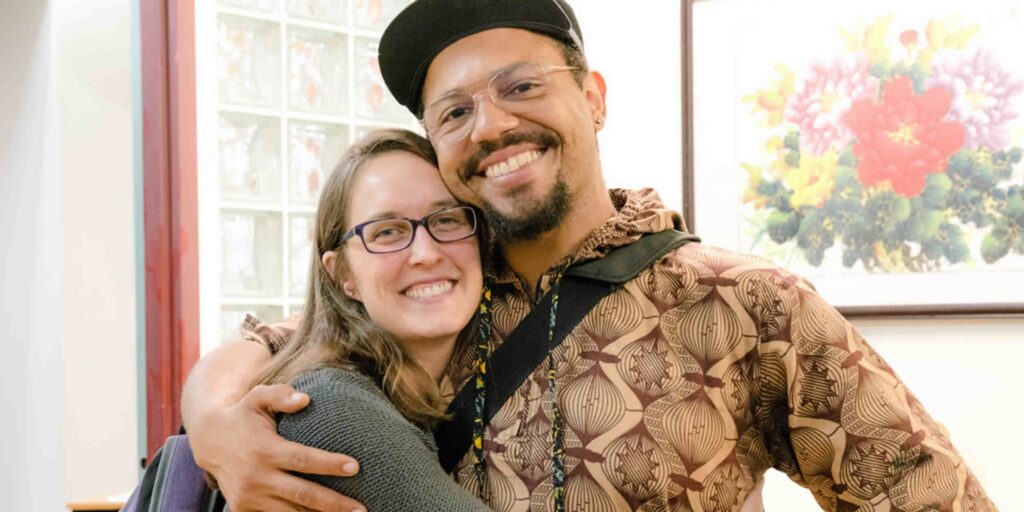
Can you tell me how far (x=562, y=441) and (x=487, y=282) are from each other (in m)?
0.31

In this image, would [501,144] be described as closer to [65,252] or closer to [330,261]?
[330,261]

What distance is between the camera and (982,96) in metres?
2.29

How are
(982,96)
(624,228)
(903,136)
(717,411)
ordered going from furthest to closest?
(903,136) < (982,96) < (624,228) < (717,411)

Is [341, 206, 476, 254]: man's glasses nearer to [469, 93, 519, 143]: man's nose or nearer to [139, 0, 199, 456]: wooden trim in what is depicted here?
[469, 93, 519, 143]: man's nose

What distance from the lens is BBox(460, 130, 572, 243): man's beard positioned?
5.33 feet

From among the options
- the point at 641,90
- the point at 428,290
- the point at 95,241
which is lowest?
the point at 428,290

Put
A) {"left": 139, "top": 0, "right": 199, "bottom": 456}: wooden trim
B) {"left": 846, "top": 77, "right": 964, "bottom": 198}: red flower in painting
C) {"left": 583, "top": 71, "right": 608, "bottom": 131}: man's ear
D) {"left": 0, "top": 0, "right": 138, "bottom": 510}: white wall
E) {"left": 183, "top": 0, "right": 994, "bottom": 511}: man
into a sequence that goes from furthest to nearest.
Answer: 1. {"left": 0, "top": 0, "right": 138, "bottom": 510}: white wall
2. {"left": 139, "top": 0, "right": 199, "bottom": 456}: wooden trim
3. {"left": 846, "top": 77, "right": 964, "bottom": 198}: red flower in painting
4. {"left": 583, "top": 71, "right": 608, "bottom": 131}: man's ear
5. {"left": 183, "top": 0, "right": 994, "bottom": 511}: man

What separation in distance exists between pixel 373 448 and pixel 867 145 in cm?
160

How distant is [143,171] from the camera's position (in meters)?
2.83

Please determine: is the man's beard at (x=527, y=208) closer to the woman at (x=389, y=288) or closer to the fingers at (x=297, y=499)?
the woman at (x=389, y=288)

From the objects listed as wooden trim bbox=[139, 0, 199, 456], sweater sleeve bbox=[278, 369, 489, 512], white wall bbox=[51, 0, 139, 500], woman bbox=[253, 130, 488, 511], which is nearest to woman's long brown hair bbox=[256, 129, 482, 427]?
woman bbox=[253, 130, 488, 511]

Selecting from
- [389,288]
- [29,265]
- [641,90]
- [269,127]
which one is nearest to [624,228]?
[389,288]

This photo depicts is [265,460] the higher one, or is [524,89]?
[524,89]

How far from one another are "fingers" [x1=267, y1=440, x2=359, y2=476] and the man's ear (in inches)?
29.9
